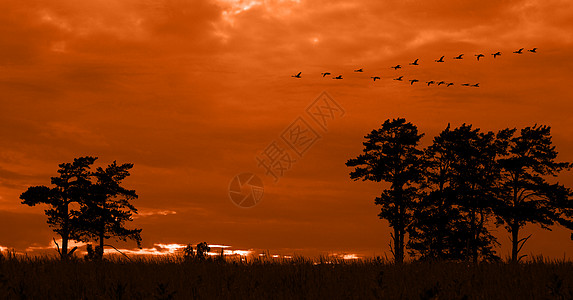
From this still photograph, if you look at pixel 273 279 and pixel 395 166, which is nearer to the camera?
pixel 273 279

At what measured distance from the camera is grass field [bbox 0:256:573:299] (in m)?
9.91

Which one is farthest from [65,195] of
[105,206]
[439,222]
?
[439,222]

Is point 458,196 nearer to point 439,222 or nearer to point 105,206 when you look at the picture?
point 439,222

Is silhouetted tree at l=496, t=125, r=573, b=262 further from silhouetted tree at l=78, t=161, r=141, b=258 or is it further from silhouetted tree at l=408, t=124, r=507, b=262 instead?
silhouetted tree at l=78, t=161, r=141, b=258

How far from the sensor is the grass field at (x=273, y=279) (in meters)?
9.91

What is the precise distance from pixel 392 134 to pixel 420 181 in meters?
4.00

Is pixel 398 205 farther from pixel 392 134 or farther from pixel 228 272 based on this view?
pixel 228 272

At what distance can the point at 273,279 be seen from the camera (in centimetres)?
1168

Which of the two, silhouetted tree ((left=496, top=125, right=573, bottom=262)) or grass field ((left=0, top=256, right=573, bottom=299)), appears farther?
silhouetted tree ((left=496, top=125, right=573, bottom=262))

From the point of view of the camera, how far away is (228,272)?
1238cm

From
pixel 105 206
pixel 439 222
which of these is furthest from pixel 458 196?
pixel 105 206

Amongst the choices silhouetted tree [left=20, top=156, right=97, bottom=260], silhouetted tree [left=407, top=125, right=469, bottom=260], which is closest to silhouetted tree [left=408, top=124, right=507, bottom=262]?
silhouetted tree [left=407, top=125, right=469, bottom=260]

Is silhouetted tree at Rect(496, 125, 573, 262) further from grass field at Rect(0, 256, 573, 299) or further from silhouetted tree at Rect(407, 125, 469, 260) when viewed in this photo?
grass field at Rect(0, 256, 573, 299)

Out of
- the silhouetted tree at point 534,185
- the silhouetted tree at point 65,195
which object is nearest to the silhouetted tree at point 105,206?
the silhouetted tree at point 65,195
